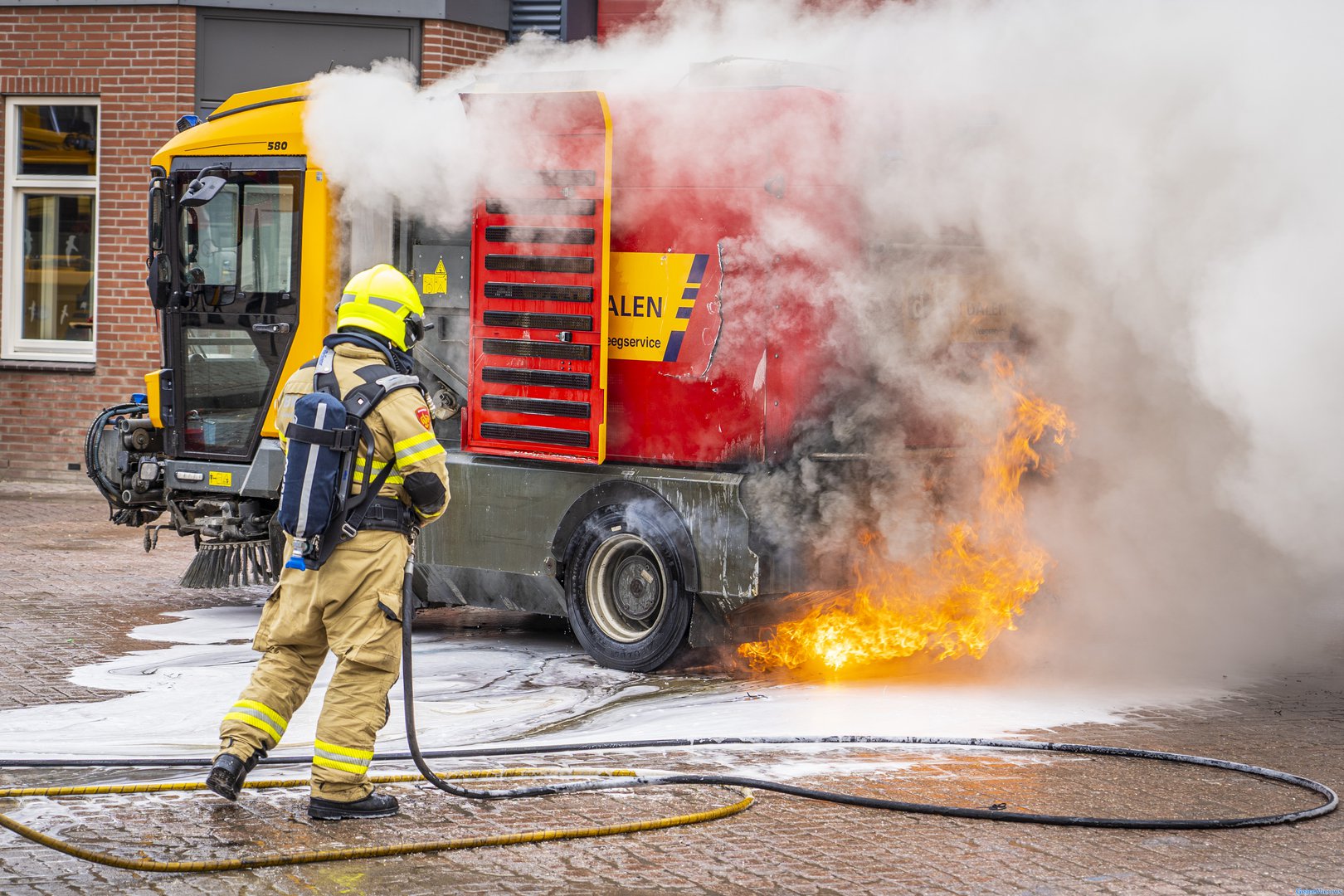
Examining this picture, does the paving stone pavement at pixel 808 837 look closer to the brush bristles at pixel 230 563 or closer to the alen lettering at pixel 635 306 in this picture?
the alen lettering at pixel 635 306

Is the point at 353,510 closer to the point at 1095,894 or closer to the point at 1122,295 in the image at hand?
the point at 1095,894

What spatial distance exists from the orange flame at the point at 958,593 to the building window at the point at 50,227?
9437 millimetres

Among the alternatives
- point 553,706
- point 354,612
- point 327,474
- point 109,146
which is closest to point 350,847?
point 354,612

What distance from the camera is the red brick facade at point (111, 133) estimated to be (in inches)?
576

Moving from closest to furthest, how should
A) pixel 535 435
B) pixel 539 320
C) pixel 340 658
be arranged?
pixel 340 658, pixel 539 320, pixel 535 435

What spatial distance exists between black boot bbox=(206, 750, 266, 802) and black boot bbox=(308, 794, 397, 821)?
23 centimetres

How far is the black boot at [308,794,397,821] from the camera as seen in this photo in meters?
5.23

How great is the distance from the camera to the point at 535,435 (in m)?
8.09

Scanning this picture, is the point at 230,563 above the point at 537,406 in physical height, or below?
below

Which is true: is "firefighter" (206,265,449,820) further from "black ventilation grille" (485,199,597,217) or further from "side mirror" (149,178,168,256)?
"side mirror" (149,178,168,256)

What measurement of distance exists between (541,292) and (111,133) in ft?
27.3

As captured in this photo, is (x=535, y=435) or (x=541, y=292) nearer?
(x=541, y=292)

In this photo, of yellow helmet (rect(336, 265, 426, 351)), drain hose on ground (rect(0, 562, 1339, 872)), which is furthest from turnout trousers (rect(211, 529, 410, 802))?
yellow helmet (rect(336, 265, 426, 351))

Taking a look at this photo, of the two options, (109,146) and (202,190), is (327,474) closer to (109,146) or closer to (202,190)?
(202,190)
